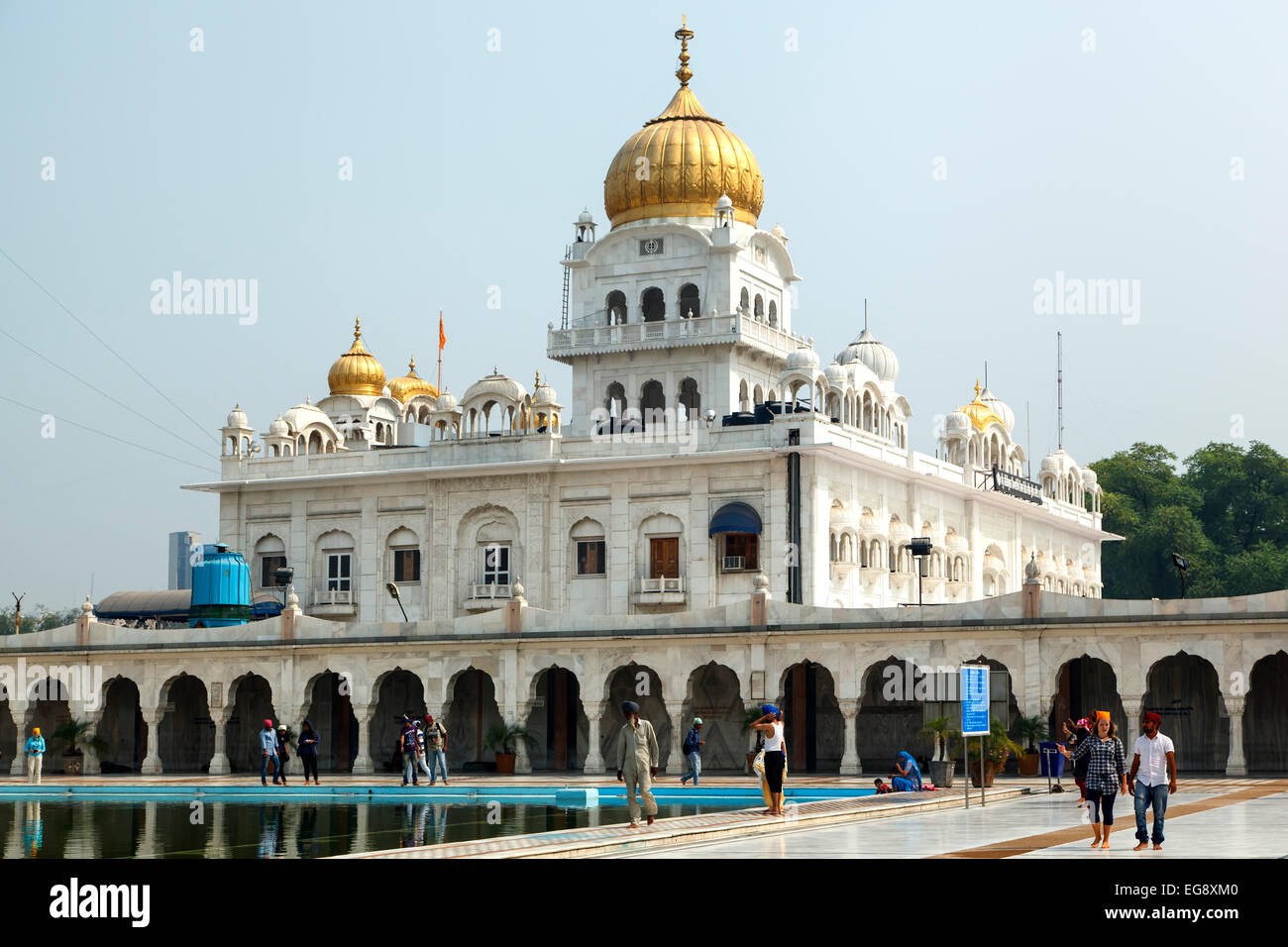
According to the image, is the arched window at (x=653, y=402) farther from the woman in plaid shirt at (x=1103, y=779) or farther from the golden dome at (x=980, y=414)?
the woman in plaid shirt at (x=1103, y=779)

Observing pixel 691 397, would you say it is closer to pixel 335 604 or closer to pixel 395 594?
pixel 395 594

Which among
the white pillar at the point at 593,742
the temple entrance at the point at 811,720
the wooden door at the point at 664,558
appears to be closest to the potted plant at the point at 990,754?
the temple entrance at the point at 811,720

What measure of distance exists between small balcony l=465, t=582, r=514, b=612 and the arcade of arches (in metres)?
4.18

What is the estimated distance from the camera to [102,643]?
161ft

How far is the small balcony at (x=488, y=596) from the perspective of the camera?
53.8m

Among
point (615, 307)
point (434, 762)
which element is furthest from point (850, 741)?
point (615, 307)

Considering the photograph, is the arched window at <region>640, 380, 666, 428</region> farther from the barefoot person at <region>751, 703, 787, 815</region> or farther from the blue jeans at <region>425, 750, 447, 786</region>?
the barefoot person at <region>751, 703, 787, 815</region>

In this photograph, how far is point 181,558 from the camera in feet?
413

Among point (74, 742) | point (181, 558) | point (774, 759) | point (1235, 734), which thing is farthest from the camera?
point (181, 558)

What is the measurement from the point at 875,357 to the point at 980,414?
7.14 meters
